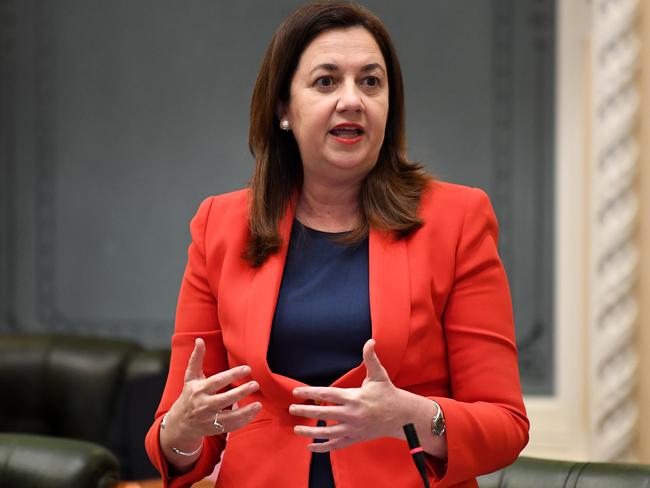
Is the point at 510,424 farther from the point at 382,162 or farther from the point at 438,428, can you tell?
the point at 382,162

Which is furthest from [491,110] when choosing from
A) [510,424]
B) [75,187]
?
[510,424]

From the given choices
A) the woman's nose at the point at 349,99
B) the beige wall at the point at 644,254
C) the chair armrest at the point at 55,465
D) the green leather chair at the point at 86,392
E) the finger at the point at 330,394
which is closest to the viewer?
the finger at the point at 330,394

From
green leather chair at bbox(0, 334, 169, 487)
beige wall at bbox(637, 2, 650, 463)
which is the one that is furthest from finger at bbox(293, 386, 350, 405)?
beige wall at bbox(637, 2, 650, 463)

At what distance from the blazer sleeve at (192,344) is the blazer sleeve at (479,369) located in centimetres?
38

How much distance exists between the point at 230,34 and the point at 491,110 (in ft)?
3.56

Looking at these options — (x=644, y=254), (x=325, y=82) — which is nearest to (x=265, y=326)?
(x=325, y=82)

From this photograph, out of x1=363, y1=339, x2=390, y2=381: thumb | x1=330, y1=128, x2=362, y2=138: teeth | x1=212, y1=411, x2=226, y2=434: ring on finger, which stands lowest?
x1=212, y1=411, x2=226, y2=434: ring on finger

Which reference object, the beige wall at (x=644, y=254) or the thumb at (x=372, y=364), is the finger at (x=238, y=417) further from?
the beige wall at (x=644, y=254)

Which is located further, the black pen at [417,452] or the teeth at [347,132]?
the teeth at [347,132]

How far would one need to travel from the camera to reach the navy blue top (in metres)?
1.60

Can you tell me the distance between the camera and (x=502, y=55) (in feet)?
13.1

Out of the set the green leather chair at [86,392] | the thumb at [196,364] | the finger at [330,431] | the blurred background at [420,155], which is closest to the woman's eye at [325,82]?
the thumb at [196,364]

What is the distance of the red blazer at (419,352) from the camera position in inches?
61.7

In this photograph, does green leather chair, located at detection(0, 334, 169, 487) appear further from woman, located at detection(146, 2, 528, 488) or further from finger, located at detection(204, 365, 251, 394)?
finger, located at detection(204, 365, 251, 394)
